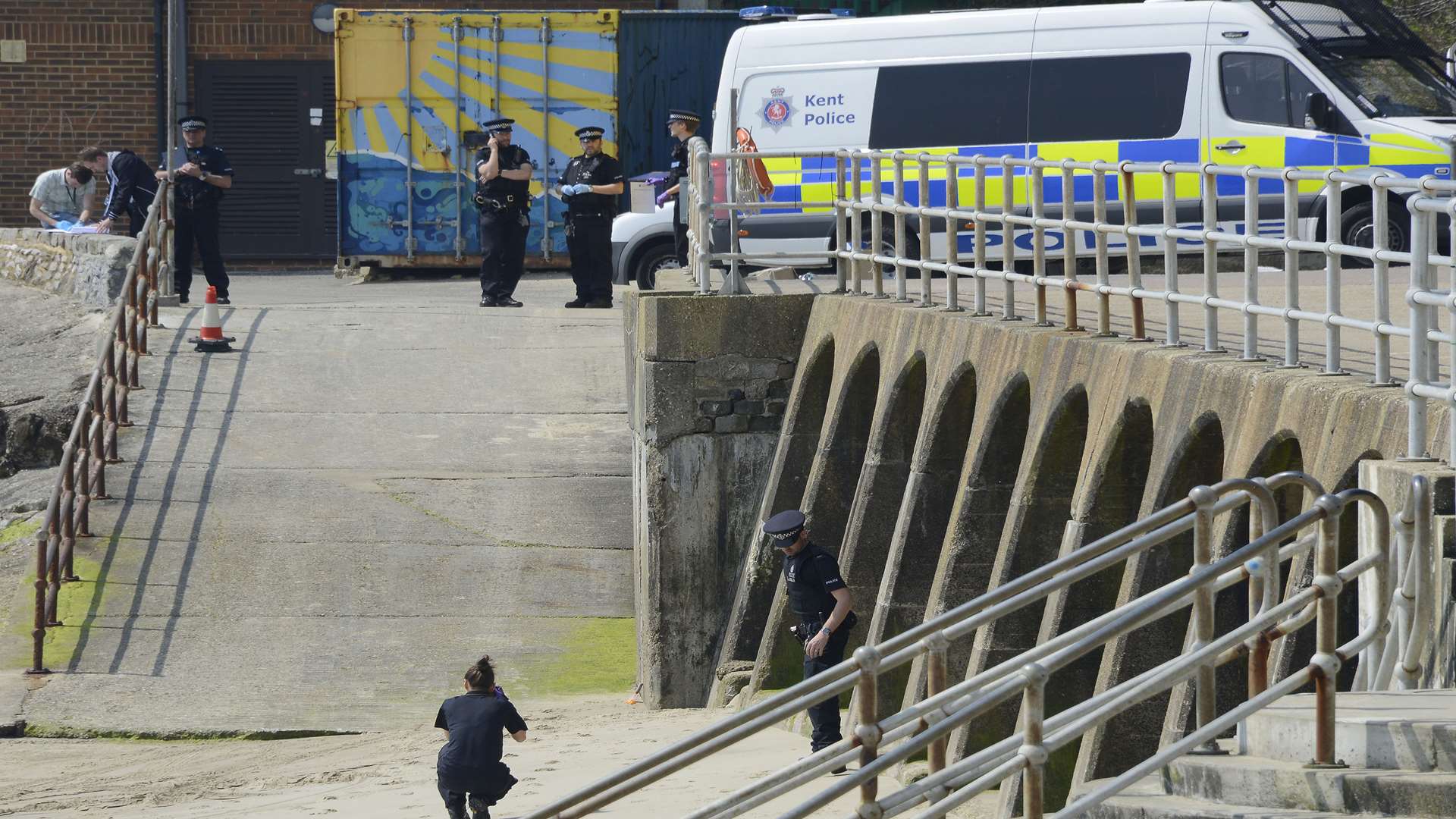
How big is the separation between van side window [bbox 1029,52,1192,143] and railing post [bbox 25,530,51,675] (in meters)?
8.22

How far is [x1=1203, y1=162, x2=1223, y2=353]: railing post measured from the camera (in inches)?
328

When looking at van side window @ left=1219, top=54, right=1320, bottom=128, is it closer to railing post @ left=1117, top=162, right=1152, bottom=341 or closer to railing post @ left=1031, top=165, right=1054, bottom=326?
railing post @ left=1031, top=165, right=1054, bottom=326

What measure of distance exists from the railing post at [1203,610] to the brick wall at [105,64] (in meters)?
20.3

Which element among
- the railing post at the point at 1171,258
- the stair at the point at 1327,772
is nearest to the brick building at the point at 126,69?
the railing post at the point at 1171,258

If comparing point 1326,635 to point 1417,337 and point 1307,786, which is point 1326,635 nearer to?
point 1307,786

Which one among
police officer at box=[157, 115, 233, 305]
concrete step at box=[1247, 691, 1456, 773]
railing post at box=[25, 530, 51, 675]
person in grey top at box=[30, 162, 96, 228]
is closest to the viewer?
concrete step at box=[1247, 691, 1456, 773]

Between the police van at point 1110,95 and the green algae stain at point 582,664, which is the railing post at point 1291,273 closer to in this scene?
the green algae stain at point 582,664

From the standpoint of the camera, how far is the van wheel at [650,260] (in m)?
19.7

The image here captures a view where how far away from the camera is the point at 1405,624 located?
629 centimetres

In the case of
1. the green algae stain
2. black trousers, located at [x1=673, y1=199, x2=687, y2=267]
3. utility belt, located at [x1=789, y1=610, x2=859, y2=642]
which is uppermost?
black trousers, located at [x1=673, y1=199, x2=687, y2=267]

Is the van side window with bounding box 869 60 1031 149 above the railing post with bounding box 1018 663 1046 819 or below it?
above

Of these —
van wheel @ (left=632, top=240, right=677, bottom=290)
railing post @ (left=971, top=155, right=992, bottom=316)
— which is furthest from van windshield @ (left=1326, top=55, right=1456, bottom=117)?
railing post @ (left=971, top=155, right=992, bottom=316)

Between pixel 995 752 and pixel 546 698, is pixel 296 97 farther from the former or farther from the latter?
pixel 995 752

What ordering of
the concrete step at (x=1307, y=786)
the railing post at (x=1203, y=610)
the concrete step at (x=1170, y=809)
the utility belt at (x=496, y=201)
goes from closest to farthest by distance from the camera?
the concrete step at (x=1307, y=786)
the concrete step at (x=1170, y=809)
the railing post at (x=1203, y=610)
the utility belt at (x=496, y=201)
